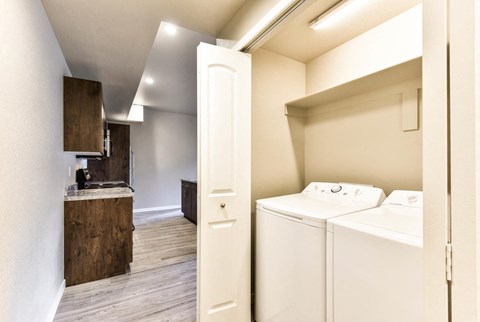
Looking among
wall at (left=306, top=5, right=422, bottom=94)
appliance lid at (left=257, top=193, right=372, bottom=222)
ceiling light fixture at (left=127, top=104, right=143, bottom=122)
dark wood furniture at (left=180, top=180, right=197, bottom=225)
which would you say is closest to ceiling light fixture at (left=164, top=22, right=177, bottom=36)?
wall at (left=306, top=5, right=422, bottom=94)

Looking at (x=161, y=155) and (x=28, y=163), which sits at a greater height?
(x=161, y=155)

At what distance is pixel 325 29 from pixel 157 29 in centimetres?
139

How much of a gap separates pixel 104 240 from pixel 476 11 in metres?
3.11

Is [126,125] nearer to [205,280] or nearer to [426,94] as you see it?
[205,280]

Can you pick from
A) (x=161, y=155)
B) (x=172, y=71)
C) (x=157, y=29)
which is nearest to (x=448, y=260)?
(x=157, y=29)

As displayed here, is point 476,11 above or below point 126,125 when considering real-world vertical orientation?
below

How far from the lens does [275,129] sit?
2145mm

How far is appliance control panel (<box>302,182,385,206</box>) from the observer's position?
5.22 feet

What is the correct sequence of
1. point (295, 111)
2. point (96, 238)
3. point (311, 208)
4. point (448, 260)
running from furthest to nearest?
point (96, 238)
point (295, 111)
point (311, 208)
point (448, 260)

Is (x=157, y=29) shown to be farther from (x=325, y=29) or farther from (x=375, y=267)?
(x=375, y=267)

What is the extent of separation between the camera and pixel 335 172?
6.88 feet

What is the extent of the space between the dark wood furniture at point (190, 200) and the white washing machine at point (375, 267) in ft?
12.2

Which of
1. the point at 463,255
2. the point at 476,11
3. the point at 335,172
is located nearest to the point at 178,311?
the point at 335,172

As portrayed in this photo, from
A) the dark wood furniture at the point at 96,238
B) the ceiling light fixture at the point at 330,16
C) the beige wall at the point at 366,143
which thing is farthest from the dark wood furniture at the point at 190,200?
the ceiling light fixture at the point at 330,16
